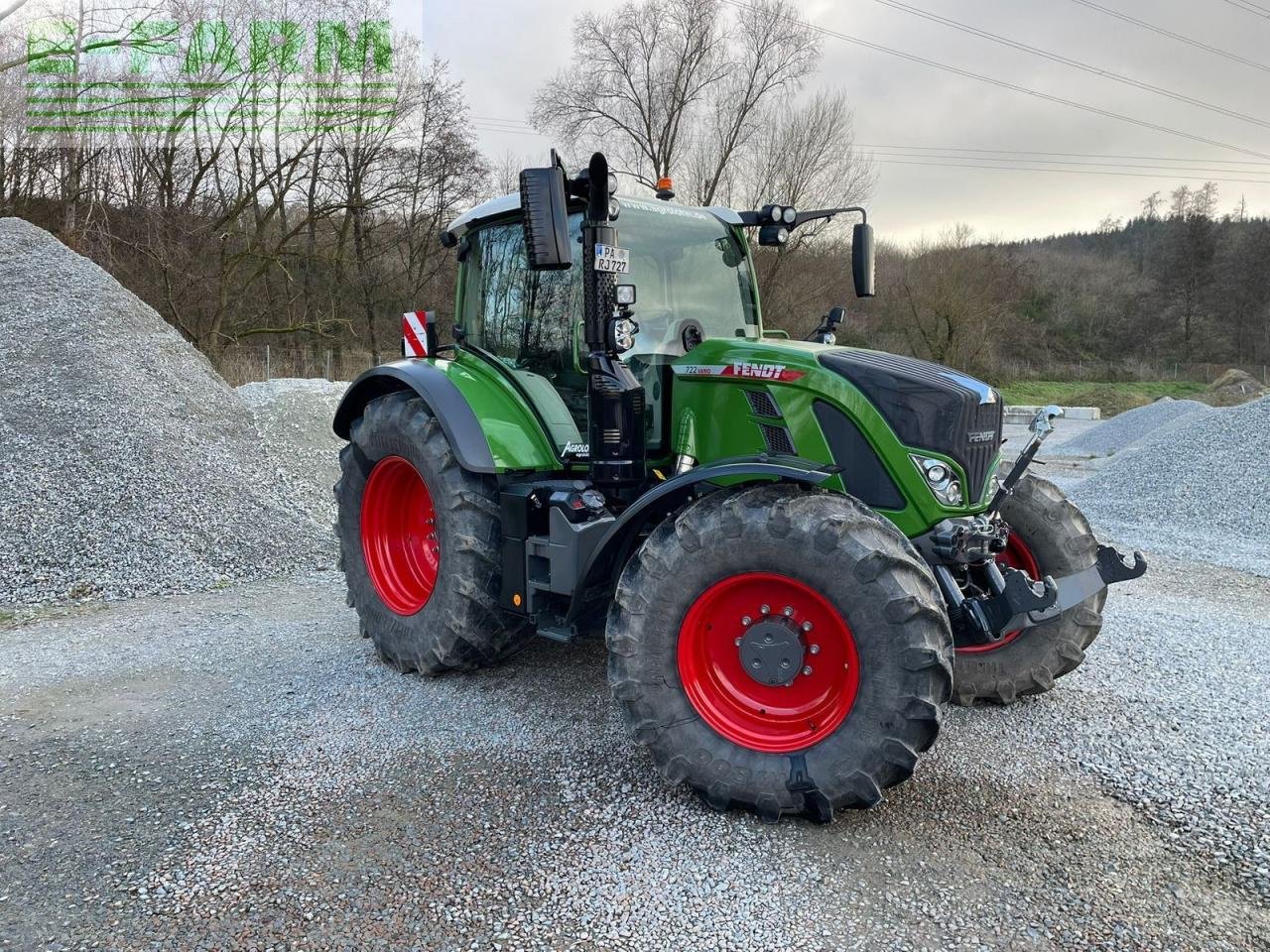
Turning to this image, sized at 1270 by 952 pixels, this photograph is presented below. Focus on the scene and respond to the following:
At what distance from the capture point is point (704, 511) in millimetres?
3102

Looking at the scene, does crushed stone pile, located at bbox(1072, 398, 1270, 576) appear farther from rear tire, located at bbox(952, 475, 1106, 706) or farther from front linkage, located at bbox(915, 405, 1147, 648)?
front linkage, located at bbox(915, 405, 1147, 648)

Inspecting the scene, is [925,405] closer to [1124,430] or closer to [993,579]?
[993,579]

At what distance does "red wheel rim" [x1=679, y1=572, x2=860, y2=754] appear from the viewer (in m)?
2.99

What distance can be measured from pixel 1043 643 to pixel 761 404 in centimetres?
173

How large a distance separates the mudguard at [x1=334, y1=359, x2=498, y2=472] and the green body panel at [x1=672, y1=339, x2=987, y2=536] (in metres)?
0.92

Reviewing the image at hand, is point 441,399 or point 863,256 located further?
point 863,256

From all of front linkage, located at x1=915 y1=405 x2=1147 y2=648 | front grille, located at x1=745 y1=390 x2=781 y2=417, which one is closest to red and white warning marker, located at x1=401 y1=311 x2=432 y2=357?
front grille, located at x1=745 y1=390 x2=781 y2=417

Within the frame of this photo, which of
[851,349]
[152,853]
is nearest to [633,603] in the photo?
[851,349]

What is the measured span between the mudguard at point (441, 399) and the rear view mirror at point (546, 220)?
1.06 meters

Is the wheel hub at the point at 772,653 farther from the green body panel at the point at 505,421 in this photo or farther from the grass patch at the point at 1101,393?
the grass patch at the point at 1101,393

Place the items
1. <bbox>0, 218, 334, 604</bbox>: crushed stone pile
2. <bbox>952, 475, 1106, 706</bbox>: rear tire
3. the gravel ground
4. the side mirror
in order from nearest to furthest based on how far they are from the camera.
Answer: the gravel ground < <bbox>952, 475, 1106, 706</bbox>: rear tire < the side mirror < <bbox>0, 218, 334, 604</bbox>: crushed stone pile

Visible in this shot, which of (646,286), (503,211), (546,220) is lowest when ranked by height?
(646,286)

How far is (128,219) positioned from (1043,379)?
36.3m

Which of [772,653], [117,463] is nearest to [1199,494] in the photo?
[772,653]
